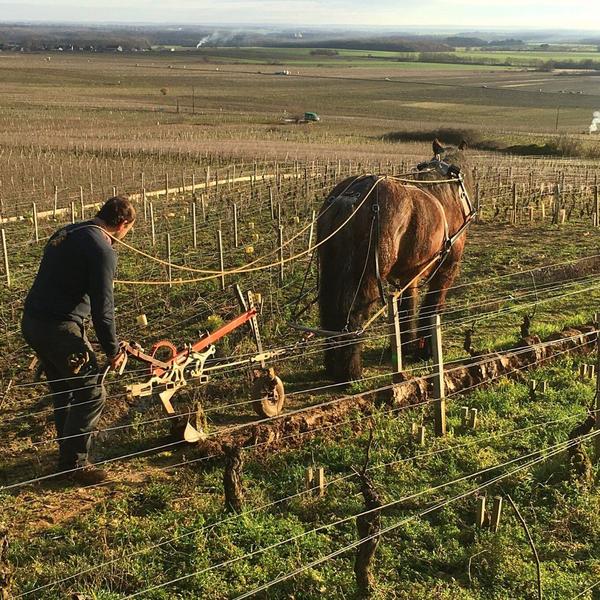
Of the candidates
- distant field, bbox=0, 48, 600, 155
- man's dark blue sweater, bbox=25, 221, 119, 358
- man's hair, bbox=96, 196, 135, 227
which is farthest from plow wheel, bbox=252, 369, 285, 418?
distant field, bbox=0, 48, 600, 155

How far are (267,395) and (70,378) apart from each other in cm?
200

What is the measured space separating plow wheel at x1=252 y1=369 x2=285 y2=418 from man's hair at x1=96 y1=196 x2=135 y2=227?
2.15m

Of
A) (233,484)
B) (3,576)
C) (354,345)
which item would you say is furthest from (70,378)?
(354,345)

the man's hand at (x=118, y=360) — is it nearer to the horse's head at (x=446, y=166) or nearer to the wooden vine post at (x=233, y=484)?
the wooden vine post at (x=233, y=484)

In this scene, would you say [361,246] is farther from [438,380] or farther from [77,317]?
[77,317]

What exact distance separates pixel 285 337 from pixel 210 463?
3.39 m

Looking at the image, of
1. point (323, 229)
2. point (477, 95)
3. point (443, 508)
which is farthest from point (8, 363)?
point (477, 95)

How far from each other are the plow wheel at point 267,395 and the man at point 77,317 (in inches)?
63.5

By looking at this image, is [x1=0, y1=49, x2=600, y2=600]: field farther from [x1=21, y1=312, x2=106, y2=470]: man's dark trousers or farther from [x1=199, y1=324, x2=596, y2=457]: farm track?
[x1=21, y1=312, x2=106, y2=470]: man's dark trousers

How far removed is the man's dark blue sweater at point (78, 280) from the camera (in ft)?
17.3

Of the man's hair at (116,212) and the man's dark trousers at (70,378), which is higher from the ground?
the man's hair at (116,212)

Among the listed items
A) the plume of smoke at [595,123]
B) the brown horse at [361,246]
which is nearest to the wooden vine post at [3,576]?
the brown horse at [361,246]

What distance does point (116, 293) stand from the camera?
11148 mm

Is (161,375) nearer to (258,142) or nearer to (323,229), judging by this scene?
(323,229)
